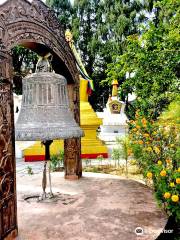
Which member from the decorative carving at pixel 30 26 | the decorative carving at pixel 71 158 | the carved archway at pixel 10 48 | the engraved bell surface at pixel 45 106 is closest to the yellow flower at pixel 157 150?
the decorative carving at pixel 71 158

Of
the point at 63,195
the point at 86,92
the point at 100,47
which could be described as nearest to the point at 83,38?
the point at 100,47

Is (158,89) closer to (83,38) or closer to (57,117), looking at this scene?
(57,117)

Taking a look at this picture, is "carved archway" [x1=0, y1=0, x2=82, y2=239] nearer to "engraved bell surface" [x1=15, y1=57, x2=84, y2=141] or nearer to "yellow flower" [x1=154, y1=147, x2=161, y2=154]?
"engraved bell surface" [x1=15, y1=57, x2=84, y2=141]

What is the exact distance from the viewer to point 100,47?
2364cm

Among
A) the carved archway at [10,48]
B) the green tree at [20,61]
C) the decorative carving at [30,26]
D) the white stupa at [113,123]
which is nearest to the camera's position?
the carved archway at [10,48]

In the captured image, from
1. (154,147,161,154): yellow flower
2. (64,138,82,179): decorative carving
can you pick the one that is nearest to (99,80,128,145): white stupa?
(64,138,82,179): decorative carving

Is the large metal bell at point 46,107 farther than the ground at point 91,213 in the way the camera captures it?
Yes

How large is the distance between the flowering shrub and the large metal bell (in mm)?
1098

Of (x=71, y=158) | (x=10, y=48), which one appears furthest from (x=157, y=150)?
(x=10, y=48)

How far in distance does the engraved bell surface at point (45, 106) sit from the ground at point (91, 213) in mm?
893

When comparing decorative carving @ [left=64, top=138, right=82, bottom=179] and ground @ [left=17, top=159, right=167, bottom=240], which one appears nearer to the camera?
ground @ [left=17, top=159, right=167, bottom=240]

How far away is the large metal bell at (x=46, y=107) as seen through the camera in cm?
316

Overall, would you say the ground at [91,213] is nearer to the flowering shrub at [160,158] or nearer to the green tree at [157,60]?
the flowering shrub at [160,158]

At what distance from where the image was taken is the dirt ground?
2.57m
